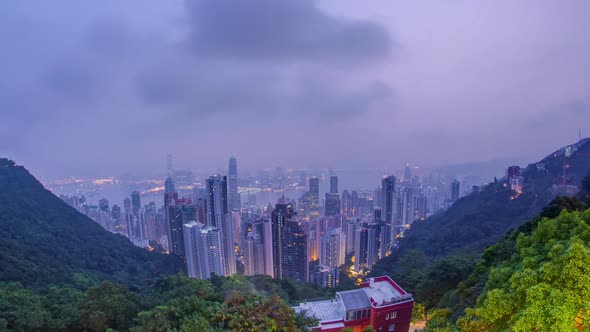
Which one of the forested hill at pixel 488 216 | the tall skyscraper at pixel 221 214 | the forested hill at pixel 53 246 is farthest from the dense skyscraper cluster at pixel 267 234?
the forested hill at pixel 488 216

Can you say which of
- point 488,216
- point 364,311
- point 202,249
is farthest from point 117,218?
point 488,216

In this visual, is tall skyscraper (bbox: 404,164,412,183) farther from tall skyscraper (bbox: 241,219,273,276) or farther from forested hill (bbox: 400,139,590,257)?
tall skyscraper (bbox: 241,219,273,276)

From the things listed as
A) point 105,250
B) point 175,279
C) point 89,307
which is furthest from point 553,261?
point 105,250

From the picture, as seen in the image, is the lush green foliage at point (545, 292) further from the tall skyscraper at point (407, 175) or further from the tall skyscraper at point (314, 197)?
the tall skyscraper at point (407, 175)

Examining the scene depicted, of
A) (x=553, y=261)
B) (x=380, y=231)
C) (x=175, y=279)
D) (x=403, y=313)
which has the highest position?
(x=553, y=261)

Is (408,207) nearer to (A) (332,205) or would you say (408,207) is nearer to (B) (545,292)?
(A) (332,205)

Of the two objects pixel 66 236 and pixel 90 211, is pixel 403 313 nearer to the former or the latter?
pixel 66 236
